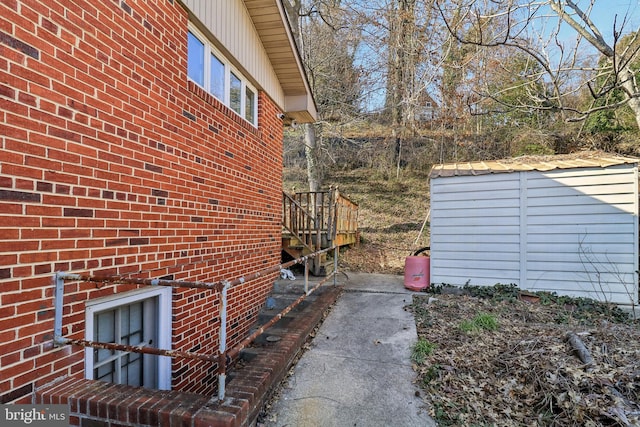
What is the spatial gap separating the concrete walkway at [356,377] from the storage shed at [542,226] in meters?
2.25

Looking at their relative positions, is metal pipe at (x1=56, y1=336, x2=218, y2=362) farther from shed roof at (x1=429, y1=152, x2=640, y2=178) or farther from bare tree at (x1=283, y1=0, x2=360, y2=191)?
bare tree at (x1=283, y1=0, x2=360, y2=191)

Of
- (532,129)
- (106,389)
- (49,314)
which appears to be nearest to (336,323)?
(106,389)

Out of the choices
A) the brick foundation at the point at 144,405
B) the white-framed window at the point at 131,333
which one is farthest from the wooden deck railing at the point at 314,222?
the brick foundation at the point at 144,405

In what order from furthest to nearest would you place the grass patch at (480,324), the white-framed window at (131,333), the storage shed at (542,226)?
the storage shed at (542,226) < the grass patch at (480,324) < the white-framed window at (131,333)

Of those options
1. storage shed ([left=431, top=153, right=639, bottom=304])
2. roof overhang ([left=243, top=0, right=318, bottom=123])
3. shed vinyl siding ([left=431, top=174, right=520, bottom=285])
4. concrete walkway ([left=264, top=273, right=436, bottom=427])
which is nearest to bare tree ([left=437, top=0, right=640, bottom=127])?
storage shed ([left=431, top=153, right=639, bottom=304])

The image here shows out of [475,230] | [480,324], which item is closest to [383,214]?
[475,230]

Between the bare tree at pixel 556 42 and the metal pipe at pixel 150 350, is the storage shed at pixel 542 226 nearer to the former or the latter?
the bare tree at pixel 556 42

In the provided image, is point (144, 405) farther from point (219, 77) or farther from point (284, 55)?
point (284, 55)

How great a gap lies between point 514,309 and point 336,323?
304 centimetres

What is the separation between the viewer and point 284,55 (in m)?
5.55

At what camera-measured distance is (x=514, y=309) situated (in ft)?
17.4

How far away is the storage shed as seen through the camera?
5480 mm

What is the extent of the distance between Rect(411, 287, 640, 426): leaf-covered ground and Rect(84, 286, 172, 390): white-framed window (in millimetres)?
2526

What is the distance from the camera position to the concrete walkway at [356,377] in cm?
262
